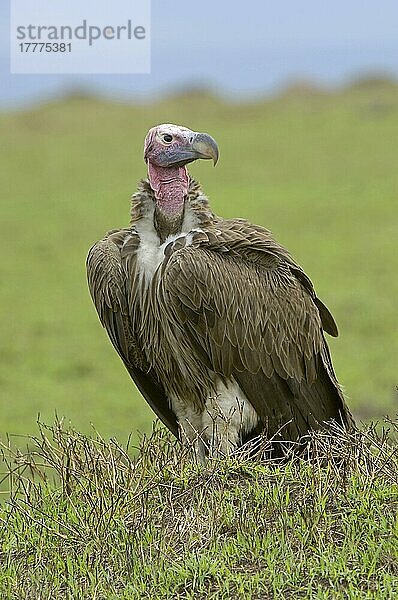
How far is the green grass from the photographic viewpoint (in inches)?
199

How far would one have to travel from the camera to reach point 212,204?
73.4ft

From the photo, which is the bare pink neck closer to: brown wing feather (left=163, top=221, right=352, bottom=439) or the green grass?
brown wing feather (left=163, top=221, right=352, bottom=439)

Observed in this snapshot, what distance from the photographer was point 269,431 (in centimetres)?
662

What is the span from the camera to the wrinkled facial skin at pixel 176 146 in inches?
252

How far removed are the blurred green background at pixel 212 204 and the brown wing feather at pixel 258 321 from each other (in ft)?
5.56

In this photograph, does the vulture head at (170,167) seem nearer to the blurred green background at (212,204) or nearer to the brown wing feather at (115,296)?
the brown wing feather at (115,296)

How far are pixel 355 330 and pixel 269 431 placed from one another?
8205 mm

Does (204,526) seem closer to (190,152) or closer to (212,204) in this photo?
(190,152)

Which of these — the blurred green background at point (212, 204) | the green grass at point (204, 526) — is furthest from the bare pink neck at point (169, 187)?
the blurred green background at point (212, 204)

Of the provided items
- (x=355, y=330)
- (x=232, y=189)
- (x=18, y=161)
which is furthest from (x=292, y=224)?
(x=18, y=161)

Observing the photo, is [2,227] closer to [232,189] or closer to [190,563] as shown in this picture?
[232,189]

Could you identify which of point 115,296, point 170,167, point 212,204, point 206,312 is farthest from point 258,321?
point 212,204

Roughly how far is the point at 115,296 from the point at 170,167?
74 cm

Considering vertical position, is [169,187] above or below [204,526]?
above
